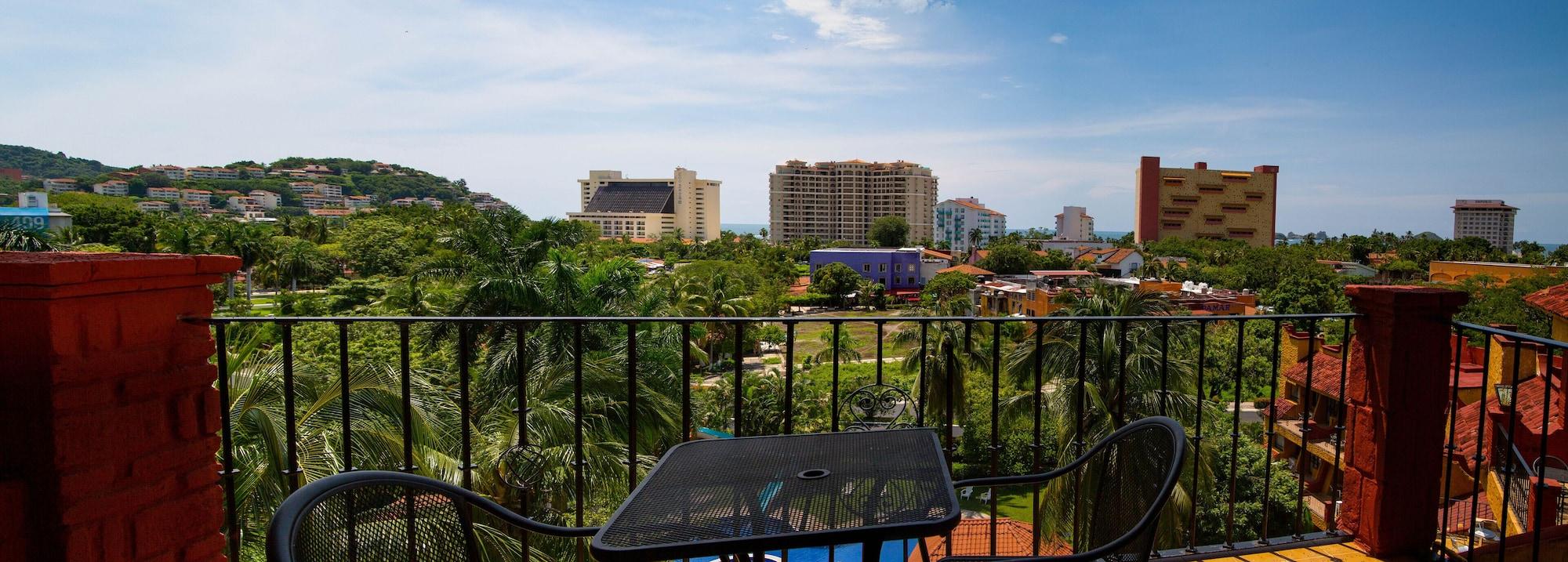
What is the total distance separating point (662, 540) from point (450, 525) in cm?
49

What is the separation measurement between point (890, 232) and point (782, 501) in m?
106

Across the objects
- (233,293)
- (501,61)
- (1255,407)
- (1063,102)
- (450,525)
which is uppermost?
(1063,102)

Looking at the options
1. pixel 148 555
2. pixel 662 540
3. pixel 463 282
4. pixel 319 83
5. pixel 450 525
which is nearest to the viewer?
pixel 662 540

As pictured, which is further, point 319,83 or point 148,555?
point 319,83

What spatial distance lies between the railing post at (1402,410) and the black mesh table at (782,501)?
2125mm

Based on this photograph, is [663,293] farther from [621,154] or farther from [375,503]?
[621,154]

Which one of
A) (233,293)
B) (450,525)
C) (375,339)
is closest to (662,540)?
(450,525)

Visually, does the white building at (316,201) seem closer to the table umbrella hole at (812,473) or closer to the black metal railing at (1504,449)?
the black metal railing at (1504,449)

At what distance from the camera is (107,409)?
74.2 inches

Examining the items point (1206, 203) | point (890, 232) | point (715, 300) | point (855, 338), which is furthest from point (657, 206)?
point (715, 300)

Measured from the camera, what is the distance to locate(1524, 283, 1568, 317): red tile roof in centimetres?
829

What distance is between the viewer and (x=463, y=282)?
20547mm

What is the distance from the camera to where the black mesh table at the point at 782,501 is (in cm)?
140

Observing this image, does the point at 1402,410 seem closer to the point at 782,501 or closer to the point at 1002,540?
the point at 782,501
